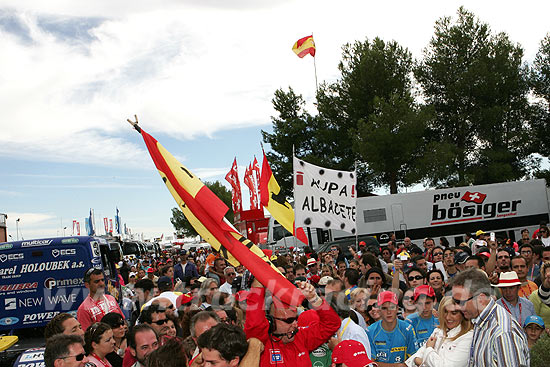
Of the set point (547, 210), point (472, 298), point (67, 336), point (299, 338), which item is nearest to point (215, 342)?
point (299, 338)

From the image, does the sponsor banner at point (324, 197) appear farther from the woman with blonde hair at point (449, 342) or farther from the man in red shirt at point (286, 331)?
the woman with blonde hair at point (449, 342)

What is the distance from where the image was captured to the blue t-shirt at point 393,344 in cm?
508

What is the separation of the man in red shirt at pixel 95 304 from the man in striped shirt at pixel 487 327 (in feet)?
15.4

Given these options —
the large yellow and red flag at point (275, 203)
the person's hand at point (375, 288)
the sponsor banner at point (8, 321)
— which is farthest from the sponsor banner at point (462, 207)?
the sponsor banner at point (8, 321)

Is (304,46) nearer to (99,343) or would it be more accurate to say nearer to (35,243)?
(35,243)

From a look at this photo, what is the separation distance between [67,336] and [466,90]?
116ft

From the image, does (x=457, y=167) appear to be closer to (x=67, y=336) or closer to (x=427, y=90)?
(x=427, y=90)

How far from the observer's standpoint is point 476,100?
1419 inches

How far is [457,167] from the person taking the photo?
35625mm

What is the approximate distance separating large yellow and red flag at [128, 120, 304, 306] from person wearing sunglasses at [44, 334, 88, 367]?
4.73 ft

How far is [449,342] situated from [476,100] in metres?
34.8

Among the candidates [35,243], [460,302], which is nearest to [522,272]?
[460,302]

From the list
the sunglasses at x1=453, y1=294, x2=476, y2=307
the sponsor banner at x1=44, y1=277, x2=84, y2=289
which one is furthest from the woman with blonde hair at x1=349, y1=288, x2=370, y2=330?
the sponsor banner at x1=44, y1=277, x2=84, y2=289

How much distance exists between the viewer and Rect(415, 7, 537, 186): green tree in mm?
34969
